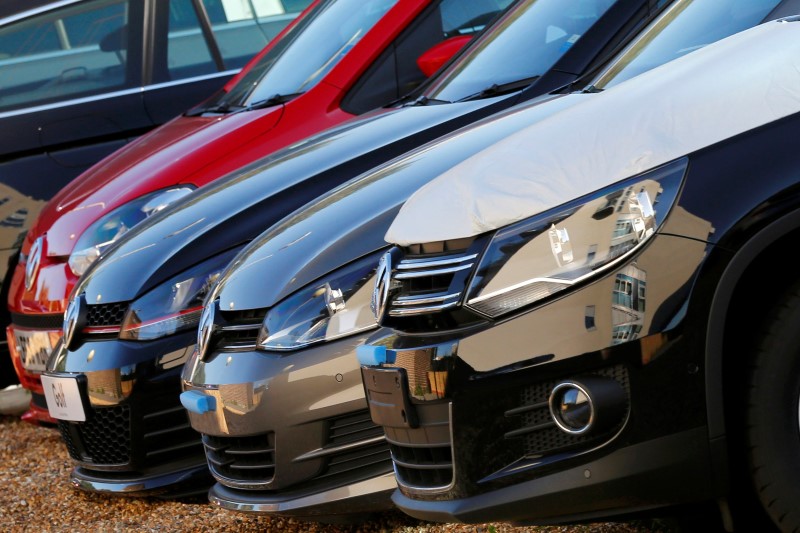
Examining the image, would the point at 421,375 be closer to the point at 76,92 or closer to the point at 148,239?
the point at 148,239

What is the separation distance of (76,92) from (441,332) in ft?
16.4

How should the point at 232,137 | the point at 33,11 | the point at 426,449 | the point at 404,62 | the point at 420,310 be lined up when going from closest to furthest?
the point at 420,310
the point at 426,449
the point at 232,137
the point at 404,62
the point at 33,11

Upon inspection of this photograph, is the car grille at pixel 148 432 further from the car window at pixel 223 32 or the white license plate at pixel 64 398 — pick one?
the car window at pixel 223 32

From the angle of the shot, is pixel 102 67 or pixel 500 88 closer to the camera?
pixel 500 88

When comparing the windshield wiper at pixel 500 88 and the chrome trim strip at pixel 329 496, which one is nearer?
the chrome trim strip at pixel 329 496

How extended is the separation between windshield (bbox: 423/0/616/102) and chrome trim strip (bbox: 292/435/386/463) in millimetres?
1618

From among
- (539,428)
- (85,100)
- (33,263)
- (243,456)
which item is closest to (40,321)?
(33,263)

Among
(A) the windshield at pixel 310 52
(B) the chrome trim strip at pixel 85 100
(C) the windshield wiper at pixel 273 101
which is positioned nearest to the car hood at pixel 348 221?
(C) the windshield wiper at pixel 273 101

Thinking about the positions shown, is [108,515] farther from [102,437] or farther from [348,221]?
[348,221]

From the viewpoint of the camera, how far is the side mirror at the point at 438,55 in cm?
546

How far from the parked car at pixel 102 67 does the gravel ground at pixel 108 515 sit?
4.40 ft

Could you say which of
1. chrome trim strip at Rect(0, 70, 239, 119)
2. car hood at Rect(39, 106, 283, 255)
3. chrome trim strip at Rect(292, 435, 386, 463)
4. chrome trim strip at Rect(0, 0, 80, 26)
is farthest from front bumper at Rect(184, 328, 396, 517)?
chrome trim strip at Rect(0, 0, 80, 26)

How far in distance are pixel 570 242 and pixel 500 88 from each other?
2078mm

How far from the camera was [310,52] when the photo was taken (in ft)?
20.0
